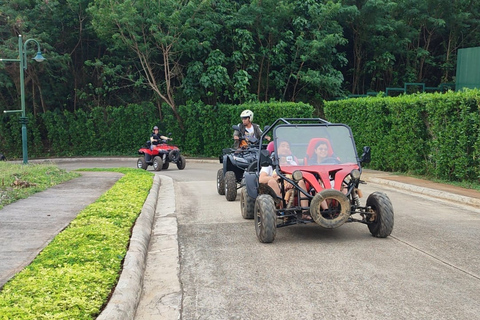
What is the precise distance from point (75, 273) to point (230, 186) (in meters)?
6.69

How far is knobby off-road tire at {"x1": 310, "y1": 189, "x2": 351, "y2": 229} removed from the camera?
7.08 metres

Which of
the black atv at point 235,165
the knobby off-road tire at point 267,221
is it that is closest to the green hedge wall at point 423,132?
the black atv at point 235,165

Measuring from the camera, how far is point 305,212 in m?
7.52

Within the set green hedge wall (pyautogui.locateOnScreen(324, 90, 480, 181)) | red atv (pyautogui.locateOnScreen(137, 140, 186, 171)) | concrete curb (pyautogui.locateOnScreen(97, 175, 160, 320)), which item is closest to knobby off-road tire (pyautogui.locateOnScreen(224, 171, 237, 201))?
concrete curb (pyautogui.locateOnScreen(97, 175, 160, 320))

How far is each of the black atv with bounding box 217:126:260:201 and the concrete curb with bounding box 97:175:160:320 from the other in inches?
131

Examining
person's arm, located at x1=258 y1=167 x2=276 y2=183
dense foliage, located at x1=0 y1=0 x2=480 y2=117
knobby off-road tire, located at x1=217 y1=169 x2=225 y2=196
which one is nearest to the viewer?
person's arm, located at x1=258 y1=167 x2=276 y2=183

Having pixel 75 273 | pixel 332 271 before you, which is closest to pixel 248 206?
pixel 332 271

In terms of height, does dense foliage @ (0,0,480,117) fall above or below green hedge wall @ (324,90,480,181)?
above

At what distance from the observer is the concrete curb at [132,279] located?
462cm

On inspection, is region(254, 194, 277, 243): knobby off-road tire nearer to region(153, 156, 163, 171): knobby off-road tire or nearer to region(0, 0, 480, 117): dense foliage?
region(153, 156, 163, 171): knobby off-road tire

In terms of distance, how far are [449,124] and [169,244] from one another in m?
9.50

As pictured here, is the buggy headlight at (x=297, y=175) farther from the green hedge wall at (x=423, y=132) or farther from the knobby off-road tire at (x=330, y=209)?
the green hedge wall at (x=423, y=132)

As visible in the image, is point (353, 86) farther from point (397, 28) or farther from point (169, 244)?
point (169, 244)

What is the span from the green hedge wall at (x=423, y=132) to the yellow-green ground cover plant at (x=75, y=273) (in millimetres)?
8995
